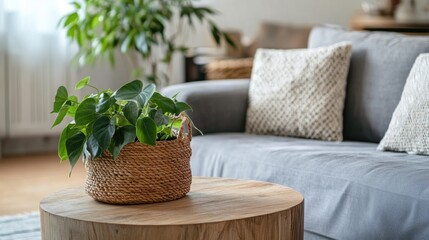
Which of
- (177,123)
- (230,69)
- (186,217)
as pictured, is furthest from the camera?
(230,69)

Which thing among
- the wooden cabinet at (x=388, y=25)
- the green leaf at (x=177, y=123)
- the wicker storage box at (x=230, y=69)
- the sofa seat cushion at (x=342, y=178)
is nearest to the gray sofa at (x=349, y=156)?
the sofa seat cushion at (x=342, y=178)

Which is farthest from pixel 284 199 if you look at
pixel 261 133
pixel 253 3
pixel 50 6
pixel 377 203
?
pixel 253 3

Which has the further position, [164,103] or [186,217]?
[164,103]

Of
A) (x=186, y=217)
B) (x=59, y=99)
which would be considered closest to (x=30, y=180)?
(x=59, y=99)

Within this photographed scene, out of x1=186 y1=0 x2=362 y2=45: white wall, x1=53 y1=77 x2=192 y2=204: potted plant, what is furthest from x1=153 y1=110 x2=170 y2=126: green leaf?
x1=186 y1=0 x2=362 y2=45: white wall

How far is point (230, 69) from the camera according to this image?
160 inches

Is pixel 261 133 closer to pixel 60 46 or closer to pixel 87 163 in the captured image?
pixel 87 163

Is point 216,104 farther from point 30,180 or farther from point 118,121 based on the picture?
point 30,180

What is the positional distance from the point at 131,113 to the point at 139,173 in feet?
0.46

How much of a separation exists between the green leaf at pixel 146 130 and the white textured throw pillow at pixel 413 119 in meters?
0.98

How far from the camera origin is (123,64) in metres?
4.93

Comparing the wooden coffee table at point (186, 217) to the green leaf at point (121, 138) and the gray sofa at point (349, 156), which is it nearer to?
the green leaf at point (121, 138)

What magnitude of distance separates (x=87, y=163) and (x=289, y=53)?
136cm

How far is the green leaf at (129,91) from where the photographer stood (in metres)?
1.75
